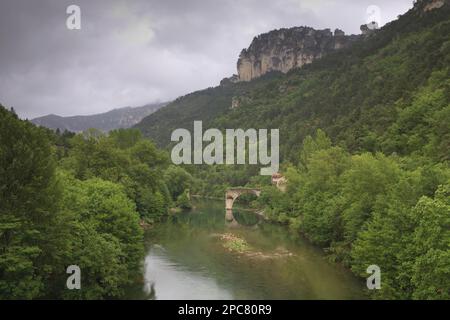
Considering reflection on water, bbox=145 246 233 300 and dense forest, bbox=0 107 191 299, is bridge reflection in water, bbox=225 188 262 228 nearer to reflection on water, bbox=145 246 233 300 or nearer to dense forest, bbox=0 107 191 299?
reflection on water, bbox=145 246 233 300

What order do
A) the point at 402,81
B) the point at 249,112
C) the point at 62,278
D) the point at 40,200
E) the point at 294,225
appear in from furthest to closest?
the point at 249,112 → the point at 402,81 → the point at 294,225 → the point at 62,278 → the point at 40,200

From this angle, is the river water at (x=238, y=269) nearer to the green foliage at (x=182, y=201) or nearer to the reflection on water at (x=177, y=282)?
the reflection on water at (x=177, y=282)

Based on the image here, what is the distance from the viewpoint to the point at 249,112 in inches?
6757

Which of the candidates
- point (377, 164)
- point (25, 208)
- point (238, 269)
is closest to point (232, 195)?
point (238, 269)

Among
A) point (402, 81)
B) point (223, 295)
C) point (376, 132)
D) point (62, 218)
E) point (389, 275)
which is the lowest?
point (223, 295)

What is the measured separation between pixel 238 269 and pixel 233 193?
162 feet

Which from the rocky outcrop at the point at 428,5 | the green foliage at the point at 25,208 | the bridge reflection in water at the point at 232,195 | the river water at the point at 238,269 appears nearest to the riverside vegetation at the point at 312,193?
the green foliage at the point at 25,208

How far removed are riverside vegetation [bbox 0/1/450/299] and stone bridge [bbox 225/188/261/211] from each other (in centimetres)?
831

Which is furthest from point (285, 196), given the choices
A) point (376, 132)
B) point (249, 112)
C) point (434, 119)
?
point (249, 112)

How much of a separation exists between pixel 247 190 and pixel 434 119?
41.3 m

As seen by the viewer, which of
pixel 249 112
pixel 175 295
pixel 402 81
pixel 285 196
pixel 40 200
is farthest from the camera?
pixel 249 112

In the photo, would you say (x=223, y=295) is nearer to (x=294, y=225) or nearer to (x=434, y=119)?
(x=294, y=225)

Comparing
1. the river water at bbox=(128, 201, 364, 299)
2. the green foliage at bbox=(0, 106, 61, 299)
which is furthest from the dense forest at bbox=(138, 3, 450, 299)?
the green foliage at bbox=(0, 106, 61, 299)

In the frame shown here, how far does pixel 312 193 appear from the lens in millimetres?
52688
